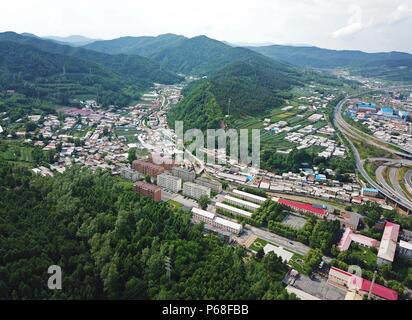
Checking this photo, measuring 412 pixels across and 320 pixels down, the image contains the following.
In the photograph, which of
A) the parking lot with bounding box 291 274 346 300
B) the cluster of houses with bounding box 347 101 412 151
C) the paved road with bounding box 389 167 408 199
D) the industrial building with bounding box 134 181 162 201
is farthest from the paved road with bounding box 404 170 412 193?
the industrial building with bounding box 134 181 162 201

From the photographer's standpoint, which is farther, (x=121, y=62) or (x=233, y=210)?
(x=121, y=62)

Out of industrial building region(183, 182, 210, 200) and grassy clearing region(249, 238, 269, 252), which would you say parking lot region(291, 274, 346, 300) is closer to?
grassy clearing region(249, 238, 269, 252)

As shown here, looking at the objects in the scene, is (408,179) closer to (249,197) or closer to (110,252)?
(249,197)

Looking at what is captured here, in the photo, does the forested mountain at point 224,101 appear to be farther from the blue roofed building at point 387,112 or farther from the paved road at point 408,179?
the paved road at point 408,179

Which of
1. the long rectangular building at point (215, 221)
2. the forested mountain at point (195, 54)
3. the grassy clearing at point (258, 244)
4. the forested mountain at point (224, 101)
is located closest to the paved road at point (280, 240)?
the grassy clearing at point (258, 244)

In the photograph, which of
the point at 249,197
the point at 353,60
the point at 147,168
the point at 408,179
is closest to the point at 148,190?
the point at 147,168

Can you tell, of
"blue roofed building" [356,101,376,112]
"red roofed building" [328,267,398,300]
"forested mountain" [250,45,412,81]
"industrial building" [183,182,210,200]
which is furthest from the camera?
"forested mountain" [250,45,412,81]

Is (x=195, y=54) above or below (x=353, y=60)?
below
